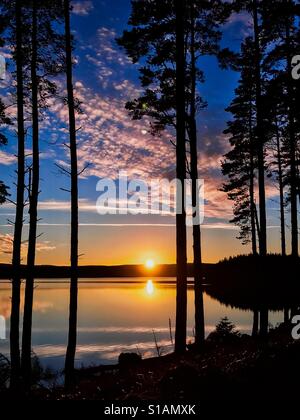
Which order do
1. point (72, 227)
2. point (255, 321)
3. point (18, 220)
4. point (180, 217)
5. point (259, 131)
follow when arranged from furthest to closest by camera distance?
1. point (255, 321)
2. point (259, 131)
3. point (18, 220)
4. point (72, 227)
5. point (180, 217)

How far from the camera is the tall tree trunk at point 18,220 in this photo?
550 inches

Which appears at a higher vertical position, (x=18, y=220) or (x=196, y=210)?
(x=196, y=210)

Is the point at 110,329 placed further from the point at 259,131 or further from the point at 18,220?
the point at 259,131

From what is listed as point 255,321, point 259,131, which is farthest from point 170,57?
point 255,321

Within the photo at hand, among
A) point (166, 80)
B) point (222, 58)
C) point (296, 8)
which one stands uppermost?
point (296, 8)

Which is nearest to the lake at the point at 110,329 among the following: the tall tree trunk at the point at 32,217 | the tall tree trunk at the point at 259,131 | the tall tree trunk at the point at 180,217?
the tall tree trunk at the point at 32,217

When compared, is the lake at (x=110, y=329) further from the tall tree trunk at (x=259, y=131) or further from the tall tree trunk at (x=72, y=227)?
the tall tree trunk at (x=259, y=131)

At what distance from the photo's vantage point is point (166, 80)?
1658cm

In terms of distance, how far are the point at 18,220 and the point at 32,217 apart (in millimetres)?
478

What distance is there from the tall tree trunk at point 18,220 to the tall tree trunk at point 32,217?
0.91ft

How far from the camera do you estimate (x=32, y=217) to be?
14.5 metres
